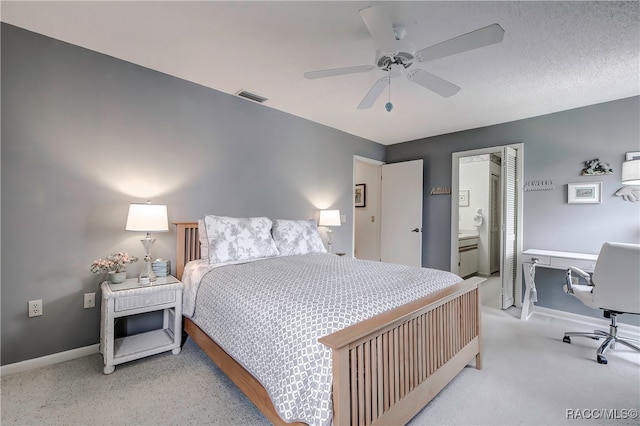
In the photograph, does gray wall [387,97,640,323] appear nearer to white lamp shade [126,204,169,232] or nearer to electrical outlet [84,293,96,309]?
white lamp shade [126,204,169,232]

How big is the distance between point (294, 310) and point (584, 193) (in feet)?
12.5

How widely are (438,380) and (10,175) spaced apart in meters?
3.32

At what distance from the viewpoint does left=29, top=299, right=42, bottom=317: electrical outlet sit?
2.14 metres

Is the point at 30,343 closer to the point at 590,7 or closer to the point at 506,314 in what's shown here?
the point at 590,7

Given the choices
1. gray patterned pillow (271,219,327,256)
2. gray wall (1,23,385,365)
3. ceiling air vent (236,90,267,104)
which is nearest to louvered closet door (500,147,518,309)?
gray patterned pillow (271,219,327,256)

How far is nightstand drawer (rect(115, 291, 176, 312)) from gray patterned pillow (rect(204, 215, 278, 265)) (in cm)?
42

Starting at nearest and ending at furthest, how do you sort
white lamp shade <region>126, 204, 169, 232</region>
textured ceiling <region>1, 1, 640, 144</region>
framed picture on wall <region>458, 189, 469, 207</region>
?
textured ceiling <region>1, 1, 640, 144</region>
white lamp shade <region>126, 204, 169, 232</region>
framed picture on wall <region>458, 189, 469, 207</region>

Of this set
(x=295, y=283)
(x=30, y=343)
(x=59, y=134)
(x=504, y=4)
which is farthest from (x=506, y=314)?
(x=59, y=134)

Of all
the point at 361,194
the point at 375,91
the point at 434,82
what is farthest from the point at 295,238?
the point at 361,194

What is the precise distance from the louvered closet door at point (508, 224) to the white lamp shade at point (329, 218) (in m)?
2.17

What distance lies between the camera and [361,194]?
18.9 ft

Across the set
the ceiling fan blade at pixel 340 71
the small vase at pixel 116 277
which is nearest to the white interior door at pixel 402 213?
the ceiling fan blade at pixel 340 71

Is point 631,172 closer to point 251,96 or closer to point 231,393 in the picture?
point 251,96

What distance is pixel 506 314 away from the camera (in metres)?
3.51
